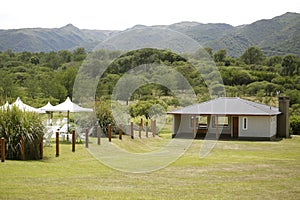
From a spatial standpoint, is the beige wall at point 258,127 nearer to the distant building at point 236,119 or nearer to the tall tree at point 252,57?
the distant building at point 236,119

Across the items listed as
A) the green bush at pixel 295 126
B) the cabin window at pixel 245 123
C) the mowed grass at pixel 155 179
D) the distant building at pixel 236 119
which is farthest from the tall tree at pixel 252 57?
the mowed grass at pixel 155 179

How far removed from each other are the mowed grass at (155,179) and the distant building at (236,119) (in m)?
10.1

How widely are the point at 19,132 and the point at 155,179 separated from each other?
16.5 feet

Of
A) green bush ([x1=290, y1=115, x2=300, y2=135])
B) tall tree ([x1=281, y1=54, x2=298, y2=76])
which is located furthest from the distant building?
tall tree ([x1=281, y1=54, x2=298, y2=76])

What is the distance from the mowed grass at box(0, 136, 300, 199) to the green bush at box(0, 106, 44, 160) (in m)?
0.56

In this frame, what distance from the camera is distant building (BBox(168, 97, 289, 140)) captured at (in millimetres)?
27944

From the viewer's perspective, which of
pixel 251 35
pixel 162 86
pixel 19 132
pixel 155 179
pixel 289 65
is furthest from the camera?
pixel 251 35

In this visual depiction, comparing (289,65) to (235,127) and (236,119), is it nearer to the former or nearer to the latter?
(236,119)

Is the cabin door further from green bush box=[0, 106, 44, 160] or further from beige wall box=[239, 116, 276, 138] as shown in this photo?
green bush box=[0, 106, 44, 160]

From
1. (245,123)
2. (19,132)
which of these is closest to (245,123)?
(245,123)

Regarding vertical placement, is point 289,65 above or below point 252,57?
below

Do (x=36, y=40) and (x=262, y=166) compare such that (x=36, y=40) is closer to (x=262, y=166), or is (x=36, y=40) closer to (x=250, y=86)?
(x=250, y=86)

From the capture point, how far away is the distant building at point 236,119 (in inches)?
1100

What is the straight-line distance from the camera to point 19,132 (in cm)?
1507
